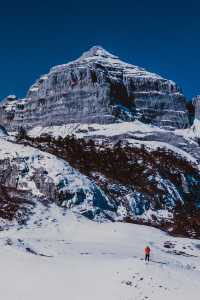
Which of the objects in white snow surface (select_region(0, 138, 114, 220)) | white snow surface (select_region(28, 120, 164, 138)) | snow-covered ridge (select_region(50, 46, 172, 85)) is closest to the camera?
white snow surface (select_region(0, 138, 114, 220))

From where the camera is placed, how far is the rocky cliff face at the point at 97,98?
A: 123 m

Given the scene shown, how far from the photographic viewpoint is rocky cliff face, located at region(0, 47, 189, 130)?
12269 cm

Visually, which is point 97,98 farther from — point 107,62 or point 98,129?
point 107,62

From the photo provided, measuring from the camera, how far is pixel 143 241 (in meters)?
55.2

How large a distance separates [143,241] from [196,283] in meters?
22.3

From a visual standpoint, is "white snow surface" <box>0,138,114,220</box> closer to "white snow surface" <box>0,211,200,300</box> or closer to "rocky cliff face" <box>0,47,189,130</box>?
"white snow surface" <box>0,211,200,300</box>

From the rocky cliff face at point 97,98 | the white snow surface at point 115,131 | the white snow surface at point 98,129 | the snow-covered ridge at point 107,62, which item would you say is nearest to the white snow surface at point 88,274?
the white snow surface at point 115,131

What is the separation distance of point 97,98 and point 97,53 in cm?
3044

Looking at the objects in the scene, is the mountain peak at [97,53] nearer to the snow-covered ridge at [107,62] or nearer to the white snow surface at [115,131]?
the snow-covered ridge at [107,62]

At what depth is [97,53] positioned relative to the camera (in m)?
149

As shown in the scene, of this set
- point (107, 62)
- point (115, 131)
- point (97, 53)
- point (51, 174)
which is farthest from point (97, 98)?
point (51, 174)

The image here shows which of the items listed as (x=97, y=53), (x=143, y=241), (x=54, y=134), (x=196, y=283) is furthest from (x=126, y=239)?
(x=97, y=53)

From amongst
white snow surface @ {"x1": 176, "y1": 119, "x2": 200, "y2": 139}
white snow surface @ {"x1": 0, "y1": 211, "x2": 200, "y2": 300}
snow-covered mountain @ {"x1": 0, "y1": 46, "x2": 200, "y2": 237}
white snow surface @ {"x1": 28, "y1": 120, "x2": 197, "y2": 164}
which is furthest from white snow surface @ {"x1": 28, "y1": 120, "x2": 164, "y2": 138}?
white snow surface @ {"x1": 0, "y1": 211, "x2": 200, "y2": 300}

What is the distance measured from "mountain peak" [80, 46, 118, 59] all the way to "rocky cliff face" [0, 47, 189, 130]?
6.18m
